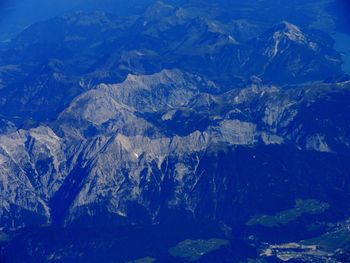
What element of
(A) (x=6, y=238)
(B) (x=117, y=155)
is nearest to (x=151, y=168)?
(B) (x=117, y=155)

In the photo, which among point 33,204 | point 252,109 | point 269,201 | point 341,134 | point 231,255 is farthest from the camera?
point 252,109

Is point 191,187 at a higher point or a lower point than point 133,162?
lower

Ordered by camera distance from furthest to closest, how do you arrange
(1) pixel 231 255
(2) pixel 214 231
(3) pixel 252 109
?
(3) pixel 252 109, (2) pixel 214 231, (1) pixel 231 255

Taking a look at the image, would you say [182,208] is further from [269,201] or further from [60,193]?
[60,193]

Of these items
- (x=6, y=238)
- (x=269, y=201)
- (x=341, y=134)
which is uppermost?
(x=341, y=134)

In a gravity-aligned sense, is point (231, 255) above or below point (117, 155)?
below

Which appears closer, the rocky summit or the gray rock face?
the rocky summit

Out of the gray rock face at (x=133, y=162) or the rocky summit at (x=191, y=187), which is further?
the gray rock face at (x=133, y=162)

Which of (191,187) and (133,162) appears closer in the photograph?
(191,187)
